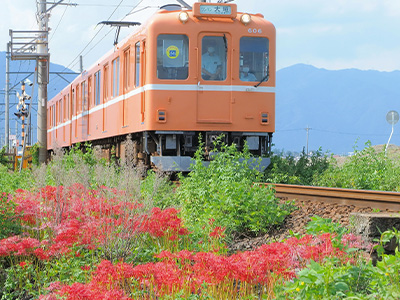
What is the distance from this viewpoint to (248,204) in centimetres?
739

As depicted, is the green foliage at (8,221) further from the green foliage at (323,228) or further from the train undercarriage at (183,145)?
the train undercarriage at (183,145)

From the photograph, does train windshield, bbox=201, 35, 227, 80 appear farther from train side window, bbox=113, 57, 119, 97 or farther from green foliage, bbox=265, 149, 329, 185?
train side window, bbox=113, 57, 119, 97

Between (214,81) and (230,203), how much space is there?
4952 millimetres

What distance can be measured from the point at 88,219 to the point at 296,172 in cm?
744

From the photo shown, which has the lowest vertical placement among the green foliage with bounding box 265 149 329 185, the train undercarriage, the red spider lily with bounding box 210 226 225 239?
the red spider lily with bounding box 210 226 225 239

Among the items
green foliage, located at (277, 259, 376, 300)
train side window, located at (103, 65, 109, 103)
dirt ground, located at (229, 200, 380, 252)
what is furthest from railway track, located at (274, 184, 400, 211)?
train side window, located at (103, 65, 109, 103)

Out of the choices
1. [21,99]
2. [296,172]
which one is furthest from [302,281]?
[21,99]

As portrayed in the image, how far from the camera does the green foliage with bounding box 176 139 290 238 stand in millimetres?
7266

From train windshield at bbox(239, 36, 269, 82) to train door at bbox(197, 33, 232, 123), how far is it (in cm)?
29

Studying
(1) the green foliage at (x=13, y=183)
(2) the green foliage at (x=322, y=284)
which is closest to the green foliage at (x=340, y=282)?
(2) the green foliage at (x=322, y=284)

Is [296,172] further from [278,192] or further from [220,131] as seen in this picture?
[278,192]

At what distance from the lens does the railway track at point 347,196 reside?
7.52 m

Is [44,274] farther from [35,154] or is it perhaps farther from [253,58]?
[35,154]

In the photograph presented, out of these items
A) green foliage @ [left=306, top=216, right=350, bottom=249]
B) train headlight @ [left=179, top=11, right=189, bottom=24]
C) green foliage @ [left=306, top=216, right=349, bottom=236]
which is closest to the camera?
green foliage @ [left=306, top=216, right=350, bottom=249]
